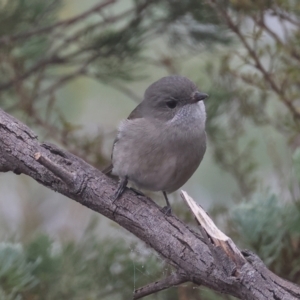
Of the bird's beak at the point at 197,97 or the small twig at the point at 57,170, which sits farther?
the bird's beak at the point at 197,97

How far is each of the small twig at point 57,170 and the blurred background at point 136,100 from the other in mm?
127

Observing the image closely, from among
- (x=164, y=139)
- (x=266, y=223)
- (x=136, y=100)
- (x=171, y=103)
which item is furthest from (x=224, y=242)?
(x=136, y=100)

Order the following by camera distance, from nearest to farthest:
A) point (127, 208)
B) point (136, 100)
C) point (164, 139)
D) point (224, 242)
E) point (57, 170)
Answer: point (224, 242) < point (57, 170) < point (127, 208) < point (164, 139) < point (136, 100)

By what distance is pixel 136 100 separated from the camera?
179 cm

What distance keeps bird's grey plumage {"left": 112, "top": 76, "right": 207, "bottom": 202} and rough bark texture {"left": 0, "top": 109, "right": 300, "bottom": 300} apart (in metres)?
0.22

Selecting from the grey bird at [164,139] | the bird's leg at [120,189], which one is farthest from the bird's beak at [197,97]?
the bird's leg at [120,189]

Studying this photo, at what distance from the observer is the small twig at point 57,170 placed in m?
1.00

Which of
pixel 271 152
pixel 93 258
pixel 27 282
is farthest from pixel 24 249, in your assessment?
pixel 271 152

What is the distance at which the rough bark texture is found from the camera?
954mm

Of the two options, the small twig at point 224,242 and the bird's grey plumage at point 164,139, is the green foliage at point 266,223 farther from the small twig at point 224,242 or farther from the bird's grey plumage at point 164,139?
the bird's grey plumage at point 164,139

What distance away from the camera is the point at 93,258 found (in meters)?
1.33

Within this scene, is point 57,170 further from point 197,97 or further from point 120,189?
point 197,97

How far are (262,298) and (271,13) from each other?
0.78 m

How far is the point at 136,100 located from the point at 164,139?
0.37 metres
